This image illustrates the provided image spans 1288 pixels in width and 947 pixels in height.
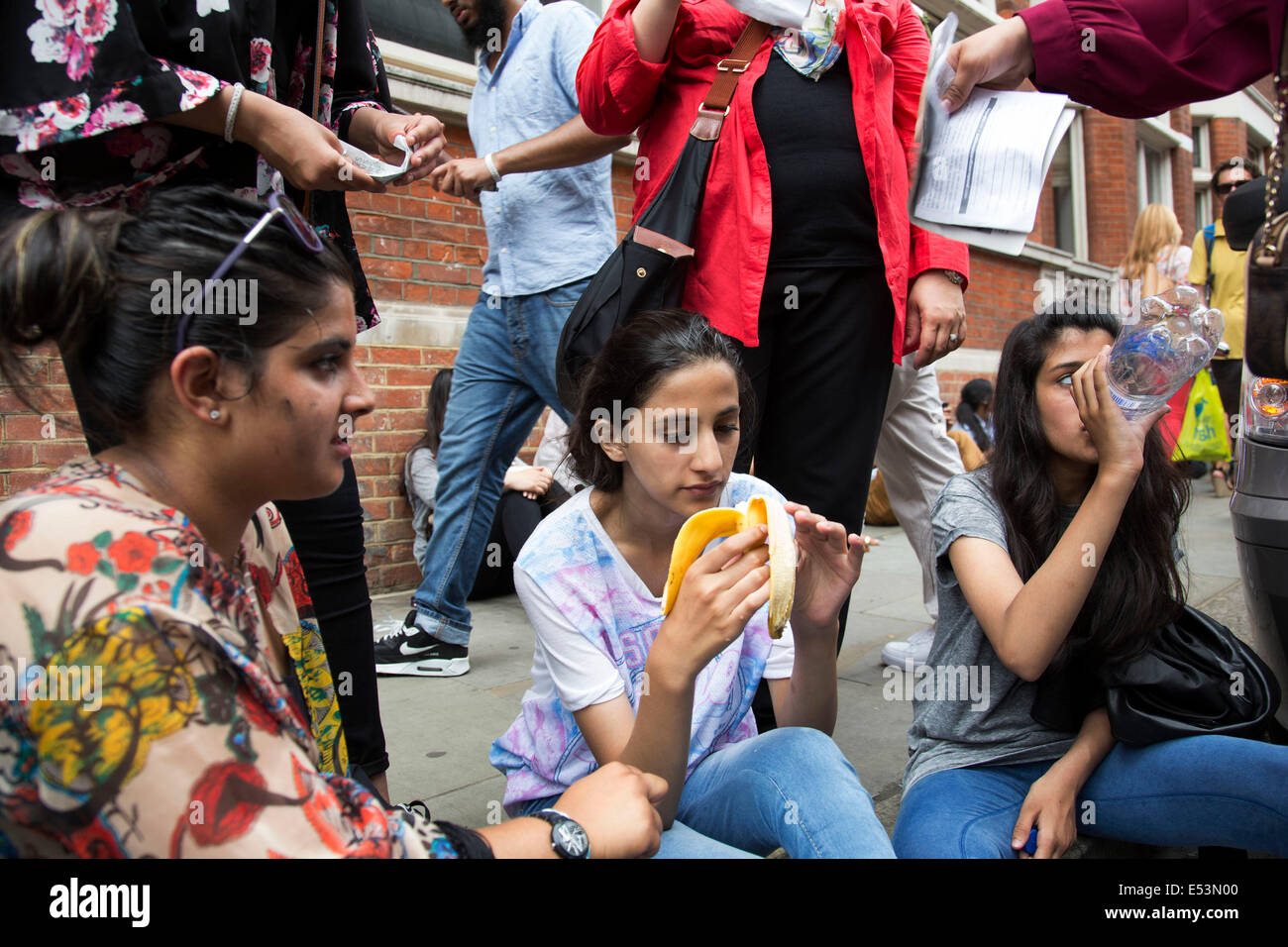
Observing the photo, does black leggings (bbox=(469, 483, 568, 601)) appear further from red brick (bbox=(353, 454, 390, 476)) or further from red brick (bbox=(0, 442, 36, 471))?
red brick (bbox=(0, 442, 36, 471))

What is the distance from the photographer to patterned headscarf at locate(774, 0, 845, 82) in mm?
2260

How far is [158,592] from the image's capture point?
0.96 meters

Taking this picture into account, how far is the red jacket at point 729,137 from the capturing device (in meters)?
2.28

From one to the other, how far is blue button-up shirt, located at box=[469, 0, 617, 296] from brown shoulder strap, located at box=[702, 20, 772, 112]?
1092 mm

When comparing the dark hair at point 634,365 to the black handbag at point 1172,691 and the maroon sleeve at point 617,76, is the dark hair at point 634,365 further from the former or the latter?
the black handbag at point 1172,691

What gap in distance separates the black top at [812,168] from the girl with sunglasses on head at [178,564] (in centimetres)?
132

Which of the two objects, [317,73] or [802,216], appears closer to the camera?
[317,73]

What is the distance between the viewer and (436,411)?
4684mm

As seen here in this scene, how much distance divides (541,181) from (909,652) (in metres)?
2.15

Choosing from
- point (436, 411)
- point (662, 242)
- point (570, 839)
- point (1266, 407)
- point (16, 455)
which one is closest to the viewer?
point (570, 839)

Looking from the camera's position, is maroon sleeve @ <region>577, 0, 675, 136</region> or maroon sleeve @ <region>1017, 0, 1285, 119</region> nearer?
maroon sleeve @ <region>1017, 0, 1285, 119</region>

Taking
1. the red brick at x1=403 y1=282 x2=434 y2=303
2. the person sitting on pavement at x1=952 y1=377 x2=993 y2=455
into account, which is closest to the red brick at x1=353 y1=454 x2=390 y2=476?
the red brick at x1=403 y1=282 x2=434 y2=303

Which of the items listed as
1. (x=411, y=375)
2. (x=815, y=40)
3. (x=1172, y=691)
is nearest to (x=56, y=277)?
(x=815, y=40)

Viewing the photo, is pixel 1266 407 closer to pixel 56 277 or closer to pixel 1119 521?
pixel 1119 521
